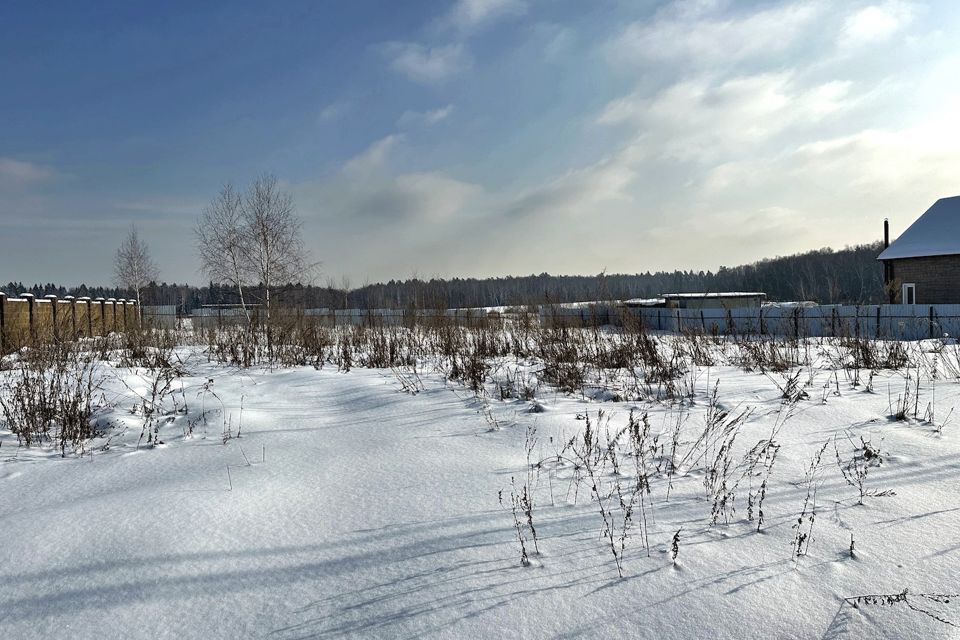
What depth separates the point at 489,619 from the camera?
1586 millimetres

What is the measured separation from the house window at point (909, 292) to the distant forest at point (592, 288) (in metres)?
1.56

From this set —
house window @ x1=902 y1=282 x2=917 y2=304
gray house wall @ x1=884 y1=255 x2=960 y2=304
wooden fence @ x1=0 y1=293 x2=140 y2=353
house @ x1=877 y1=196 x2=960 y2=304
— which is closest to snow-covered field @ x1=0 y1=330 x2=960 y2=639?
wooden fence @ x1=0 y1=293 x2=140 y2=353

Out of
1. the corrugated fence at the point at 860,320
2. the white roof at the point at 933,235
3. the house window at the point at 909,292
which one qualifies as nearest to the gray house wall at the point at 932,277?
the house window at the point at 909,292

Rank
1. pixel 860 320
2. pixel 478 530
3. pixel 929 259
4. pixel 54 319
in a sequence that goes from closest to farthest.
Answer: pixel 478 530, pixel 54 319, pixel 860 320, pixel 929 259

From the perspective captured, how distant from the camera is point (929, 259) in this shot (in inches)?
943

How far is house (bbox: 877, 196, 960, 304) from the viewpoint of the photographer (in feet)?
75.9

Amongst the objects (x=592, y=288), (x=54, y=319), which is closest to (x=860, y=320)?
(x=592, y=288)

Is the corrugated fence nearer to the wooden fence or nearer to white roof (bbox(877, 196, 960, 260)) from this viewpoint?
the wooden fence

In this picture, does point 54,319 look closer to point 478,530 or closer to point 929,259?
point 478,530

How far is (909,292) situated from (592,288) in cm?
2465

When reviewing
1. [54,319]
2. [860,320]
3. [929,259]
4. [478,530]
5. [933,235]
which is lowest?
[478,530]

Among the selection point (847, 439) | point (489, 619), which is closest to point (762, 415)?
point (847, 439)

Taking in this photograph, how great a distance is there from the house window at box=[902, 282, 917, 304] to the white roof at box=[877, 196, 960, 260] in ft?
4.83

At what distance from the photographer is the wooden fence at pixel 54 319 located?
20.5 feet
